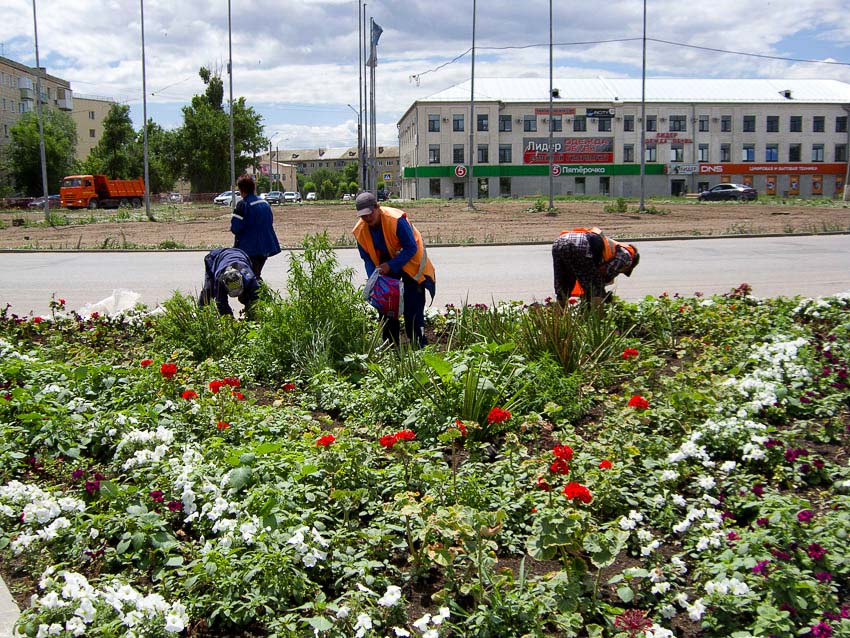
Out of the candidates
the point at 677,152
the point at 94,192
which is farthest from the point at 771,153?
the point at 94,192

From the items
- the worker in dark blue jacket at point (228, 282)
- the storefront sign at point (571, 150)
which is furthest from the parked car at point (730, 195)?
the worker in dark blue jacket at point (228, 282)

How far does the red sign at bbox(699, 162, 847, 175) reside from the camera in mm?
77750

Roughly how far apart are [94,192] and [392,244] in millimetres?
57330

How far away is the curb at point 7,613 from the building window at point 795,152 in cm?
8492

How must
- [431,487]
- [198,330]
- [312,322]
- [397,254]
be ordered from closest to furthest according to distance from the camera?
[431,487] < [312,322] < [198,330] < [397,254]

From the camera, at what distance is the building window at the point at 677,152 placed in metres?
76.8

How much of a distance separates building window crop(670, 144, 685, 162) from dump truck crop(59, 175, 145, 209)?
159 feet

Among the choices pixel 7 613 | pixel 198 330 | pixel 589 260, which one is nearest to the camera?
pixel 7 613

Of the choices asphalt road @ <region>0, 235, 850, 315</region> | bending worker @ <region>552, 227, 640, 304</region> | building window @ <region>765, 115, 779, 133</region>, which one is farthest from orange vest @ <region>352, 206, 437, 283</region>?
building window @ <region>765, 115, 779, 133</region>

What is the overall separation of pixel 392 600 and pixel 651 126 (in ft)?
259

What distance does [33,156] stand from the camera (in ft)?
238

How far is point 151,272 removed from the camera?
1495 cm

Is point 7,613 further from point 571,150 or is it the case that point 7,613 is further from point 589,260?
point 571,150

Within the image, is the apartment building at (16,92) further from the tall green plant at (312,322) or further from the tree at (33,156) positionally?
the tall green plant at (312,322)
